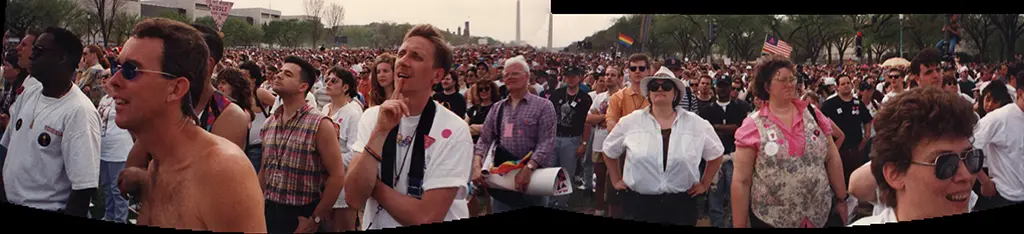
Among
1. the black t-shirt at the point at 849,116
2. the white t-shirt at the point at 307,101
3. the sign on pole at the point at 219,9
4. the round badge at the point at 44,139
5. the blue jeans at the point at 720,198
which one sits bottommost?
the blue jeans at the point at 720,198

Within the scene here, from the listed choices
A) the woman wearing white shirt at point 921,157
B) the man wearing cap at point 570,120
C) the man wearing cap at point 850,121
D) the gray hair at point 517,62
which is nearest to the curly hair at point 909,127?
the woman wearing white shirt at point 921,157

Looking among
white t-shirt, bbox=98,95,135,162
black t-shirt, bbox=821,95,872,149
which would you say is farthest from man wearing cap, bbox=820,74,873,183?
white t-shirt, bbox=98,95,135,162

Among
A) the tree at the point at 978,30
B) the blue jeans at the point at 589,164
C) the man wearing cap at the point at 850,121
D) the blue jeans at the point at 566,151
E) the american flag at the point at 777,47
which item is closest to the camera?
the man wearing cap at the point at 850,121

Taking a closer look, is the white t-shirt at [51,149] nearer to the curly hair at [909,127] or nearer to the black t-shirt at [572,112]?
the black t-shirt at [572,112]

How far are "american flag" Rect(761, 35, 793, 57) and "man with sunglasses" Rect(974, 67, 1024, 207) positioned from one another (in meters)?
1.16

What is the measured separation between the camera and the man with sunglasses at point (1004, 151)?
4441 millimetres

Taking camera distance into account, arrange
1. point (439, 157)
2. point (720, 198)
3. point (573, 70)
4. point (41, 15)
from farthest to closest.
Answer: point (573, 70) < point (720, 198) < point (41, 15) < point (439, 157)

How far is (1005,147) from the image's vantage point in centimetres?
448

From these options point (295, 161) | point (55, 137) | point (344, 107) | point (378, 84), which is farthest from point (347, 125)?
point (55, 137)

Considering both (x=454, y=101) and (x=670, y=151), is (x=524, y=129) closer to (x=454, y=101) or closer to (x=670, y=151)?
(x=454, y=101)

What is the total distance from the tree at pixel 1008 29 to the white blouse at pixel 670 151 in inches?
62.0

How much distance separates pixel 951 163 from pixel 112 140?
3984 mm

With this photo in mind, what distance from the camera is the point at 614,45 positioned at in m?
4.70

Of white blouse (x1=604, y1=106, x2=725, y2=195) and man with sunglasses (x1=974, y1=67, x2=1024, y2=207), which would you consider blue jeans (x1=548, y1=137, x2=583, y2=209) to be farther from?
man with sunglasses (x1=974, y1=67, x2=1024, y2=207)
